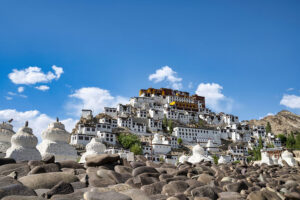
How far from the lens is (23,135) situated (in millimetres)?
11508

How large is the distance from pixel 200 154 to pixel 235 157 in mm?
51858

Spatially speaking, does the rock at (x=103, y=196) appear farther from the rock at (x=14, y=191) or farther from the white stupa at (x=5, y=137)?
the white stupa at (x=5, y=137)

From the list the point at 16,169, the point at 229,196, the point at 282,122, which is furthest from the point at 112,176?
the point at 282,122

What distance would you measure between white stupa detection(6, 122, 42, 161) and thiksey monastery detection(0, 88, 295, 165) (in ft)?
111

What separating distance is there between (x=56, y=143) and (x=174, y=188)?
8.49 m

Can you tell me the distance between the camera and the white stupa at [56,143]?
45.6ft

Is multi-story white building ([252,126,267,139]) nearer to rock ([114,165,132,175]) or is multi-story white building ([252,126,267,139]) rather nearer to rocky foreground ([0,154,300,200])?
rocky foreground ([0,154,300,200])

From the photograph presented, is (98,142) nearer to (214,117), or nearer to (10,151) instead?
(10,151)

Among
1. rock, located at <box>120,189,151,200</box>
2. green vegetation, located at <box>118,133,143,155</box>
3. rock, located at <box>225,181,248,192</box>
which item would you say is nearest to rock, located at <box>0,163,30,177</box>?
rock, located at <box>120,189,151,200</box>

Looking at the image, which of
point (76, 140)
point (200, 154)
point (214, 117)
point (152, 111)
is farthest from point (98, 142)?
point (214, 117)

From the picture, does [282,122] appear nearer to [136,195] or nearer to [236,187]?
[236,187]

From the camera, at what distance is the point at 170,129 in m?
84.1

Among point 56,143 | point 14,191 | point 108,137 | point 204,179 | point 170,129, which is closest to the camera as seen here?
point 14,191

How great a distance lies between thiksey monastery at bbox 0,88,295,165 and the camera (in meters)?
65.4
